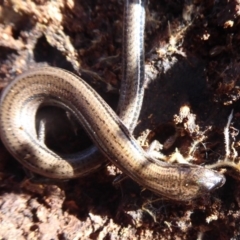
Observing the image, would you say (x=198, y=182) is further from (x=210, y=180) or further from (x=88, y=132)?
(x=88, y=132)

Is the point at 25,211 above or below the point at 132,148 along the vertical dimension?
below

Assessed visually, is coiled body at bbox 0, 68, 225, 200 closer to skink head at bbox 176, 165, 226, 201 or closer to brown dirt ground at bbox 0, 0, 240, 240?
skink head at bbox 176, 165, 226, 201

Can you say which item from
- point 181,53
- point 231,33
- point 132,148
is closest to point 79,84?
point 132,148

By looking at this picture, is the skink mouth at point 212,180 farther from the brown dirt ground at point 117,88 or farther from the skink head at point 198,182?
the brown dirt ground at point 117,88

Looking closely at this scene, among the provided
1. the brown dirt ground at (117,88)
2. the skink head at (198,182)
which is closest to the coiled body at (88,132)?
the skink head at (198,182)

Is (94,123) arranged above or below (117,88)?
below

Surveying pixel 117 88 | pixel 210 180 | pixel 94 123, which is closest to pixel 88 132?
pixel 94 123

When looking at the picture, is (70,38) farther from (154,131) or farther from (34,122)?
(154,131)

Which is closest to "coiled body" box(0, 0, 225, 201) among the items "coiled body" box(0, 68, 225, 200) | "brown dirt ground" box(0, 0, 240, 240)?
"coiled body" box(0, 68, 225, 200)
